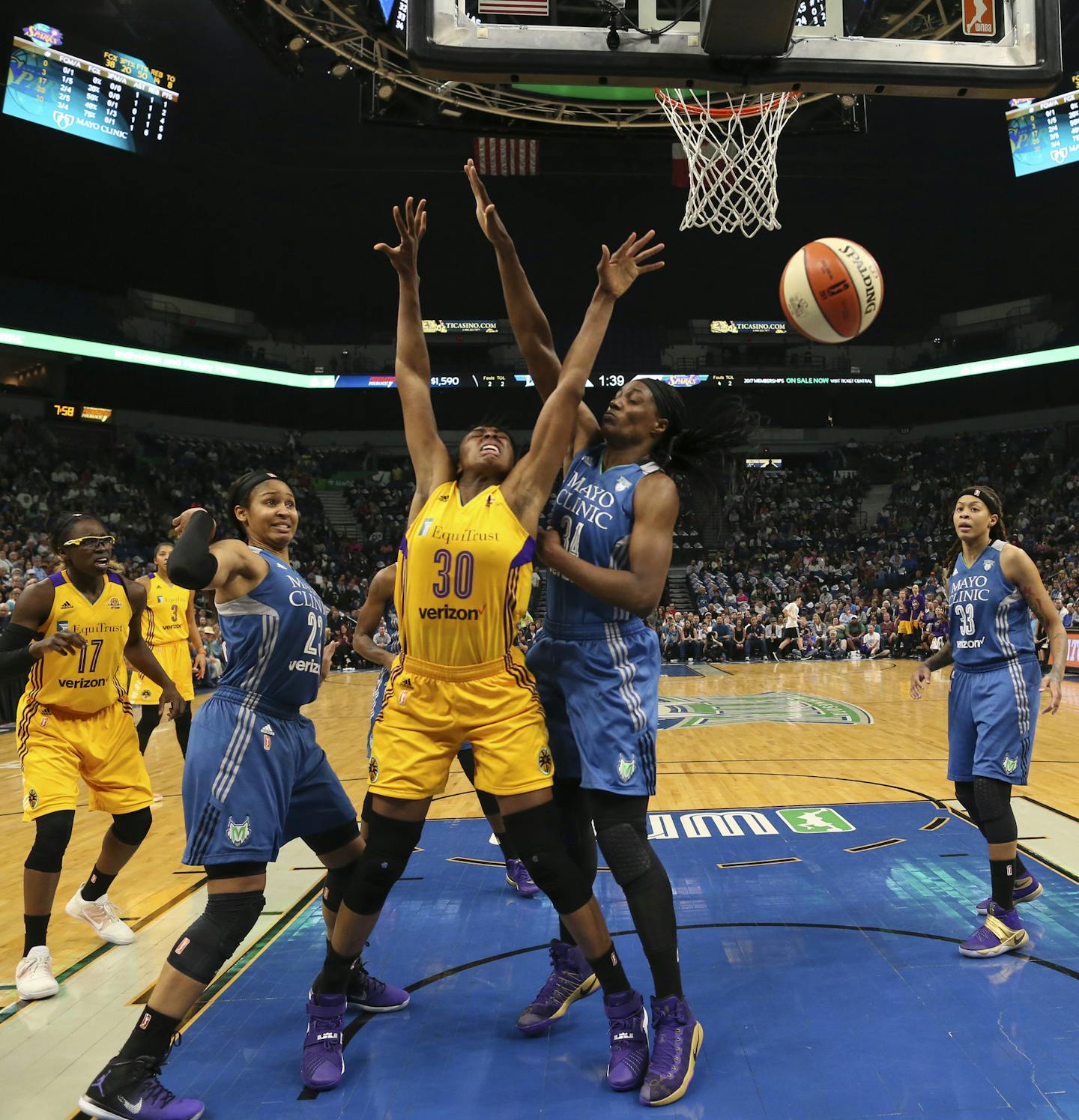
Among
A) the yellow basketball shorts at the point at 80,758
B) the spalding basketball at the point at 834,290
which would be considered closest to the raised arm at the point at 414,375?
the yellow basketball shorts at the point at 80,758

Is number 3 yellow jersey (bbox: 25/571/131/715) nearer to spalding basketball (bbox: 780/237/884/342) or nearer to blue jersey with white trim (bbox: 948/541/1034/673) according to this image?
blue jersey with white trim (bbox: 948/541/1034/673)

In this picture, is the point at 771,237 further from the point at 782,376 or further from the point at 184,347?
the point at 184,347

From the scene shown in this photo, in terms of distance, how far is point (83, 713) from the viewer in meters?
4.37

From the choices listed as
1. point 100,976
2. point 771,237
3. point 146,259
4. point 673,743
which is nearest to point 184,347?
point 146,259

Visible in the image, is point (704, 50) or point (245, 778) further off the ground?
point (704, 50)

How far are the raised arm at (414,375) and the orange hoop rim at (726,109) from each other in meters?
4.77

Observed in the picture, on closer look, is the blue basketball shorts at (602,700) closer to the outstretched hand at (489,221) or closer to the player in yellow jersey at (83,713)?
the outstretched hand at (489,221)

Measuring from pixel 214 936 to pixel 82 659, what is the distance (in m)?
1.95

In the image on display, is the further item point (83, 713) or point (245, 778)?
point (83, 713)

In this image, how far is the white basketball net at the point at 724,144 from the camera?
814cm

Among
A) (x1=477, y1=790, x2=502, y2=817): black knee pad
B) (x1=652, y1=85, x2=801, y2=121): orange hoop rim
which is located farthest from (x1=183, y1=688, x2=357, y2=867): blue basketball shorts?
(x1=652, y1=85, x2=801, y2=121): orange hoop rim

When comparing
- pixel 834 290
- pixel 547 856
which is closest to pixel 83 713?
pixel 547 856

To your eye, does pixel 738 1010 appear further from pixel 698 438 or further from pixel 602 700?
pixel 698 438

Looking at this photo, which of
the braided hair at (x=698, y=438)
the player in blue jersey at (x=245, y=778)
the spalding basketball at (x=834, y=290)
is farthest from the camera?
the spalding basketball at (x=834, y=290)
